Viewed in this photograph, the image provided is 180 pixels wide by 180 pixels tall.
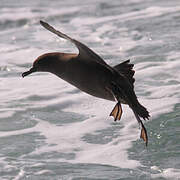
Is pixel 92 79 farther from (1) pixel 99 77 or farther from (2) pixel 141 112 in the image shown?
(2) pixel 141 112

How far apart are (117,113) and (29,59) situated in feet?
15.2

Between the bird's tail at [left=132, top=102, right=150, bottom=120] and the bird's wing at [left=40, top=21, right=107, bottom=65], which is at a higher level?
the bird's wing at [left=40, top=21, right=107, bottom=65]

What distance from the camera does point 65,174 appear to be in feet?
13.9

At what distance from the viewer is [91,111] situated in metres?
5.92

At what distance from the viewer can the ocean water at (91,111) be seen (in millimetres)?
4379

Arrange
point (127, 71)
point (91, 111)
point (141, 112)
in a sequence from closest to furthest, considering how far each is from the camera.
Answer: point (141, 112), point (127, 71), point (91, 111)

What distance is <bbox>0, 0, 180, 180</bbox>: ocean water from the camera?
14.4 feet

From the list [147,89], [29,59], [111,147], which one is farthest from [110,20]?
[111,147]

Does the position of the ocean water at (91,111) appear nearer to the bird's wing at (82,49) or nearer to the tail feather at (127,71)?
the tail feather at (127,71)

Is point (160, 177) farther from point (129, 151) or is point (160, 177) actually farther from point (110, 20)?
point (110, 20)

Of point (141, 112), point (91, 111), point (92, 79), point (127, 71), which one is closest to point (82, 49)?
point (92, 79)

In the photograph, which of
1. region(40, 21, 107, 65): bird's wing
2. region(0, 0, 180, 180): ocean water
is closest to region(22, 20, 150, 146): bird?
region(40, 21, 107, 65): bird's wing

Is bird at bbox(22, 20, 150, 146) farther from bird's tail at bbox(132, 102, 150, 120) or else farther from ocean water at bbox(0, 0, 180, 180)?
ocean water at bbox(0, 0, 180, 180)

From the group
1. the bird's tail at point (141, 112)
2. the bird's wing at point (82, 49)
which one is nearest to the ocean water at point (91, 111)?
the bird's tail at point (141, 112)
